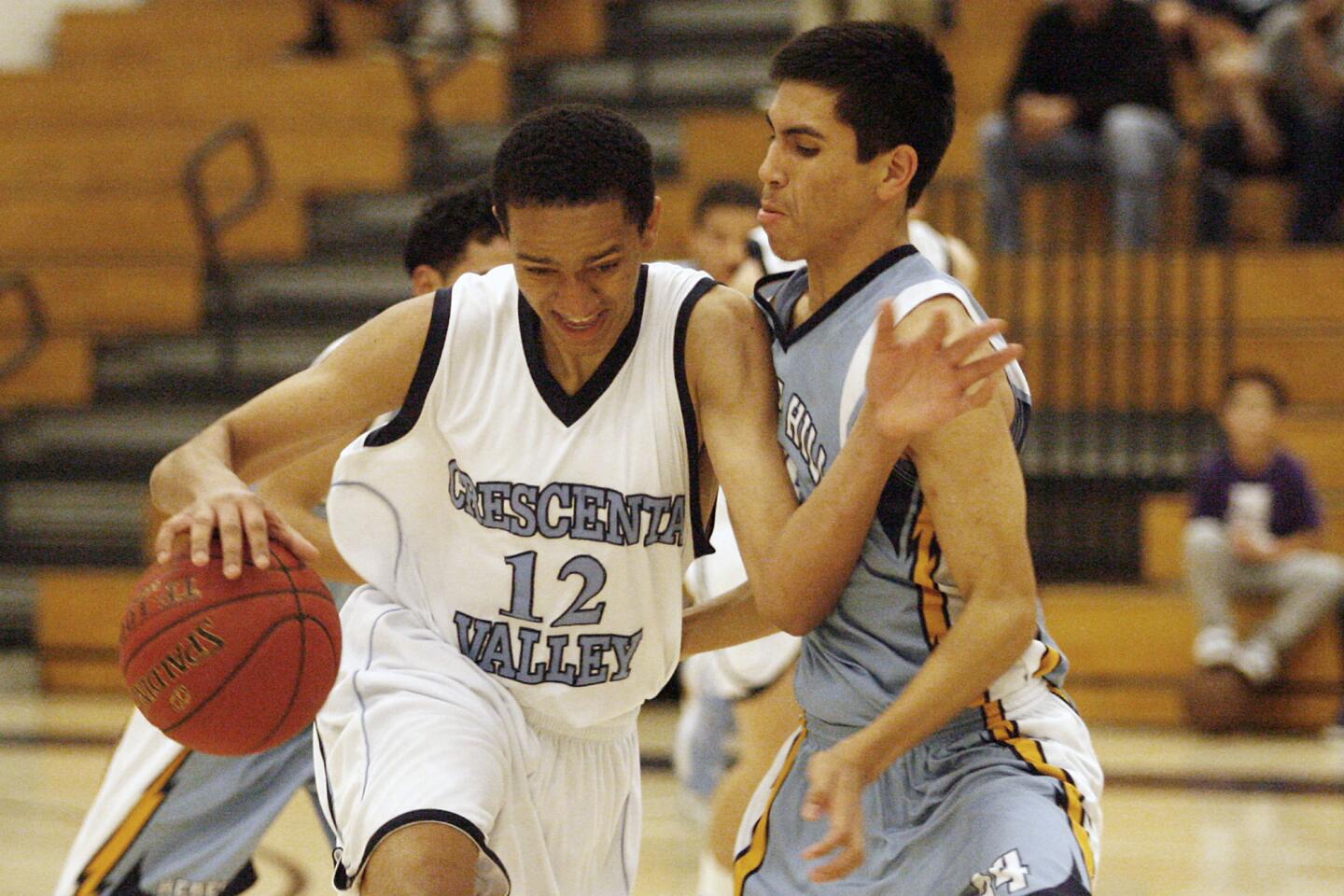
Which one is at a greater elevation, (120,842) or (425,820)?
(425,820)

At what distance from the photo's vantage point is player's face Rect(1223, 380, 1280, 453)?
7512mm

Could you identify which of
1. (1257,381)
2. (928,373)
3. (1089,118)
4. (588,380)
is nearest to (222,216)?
(1089,118)

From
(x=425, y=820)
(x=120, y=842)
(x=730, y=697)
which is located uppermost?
(x=425, y=820)

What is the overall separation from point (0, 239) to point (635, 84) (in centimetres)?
382

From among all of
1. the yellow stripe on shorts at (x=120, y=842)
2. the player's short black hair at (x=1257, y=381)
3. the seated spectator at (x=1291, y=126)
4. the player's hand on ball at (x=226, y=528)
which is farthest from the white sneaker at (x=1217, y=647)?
the player's hand on ball at (x=226, y=528)

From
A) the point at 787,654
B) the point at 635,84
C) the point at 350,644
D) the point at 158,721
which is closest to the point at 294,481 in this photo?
the point at 350,644

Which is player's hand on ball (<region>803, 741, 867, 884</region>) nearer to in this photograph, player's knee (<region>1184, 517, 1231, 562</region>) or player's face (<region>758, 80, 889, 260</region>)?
player's face (<region>758, 80, 889, 260</region>)

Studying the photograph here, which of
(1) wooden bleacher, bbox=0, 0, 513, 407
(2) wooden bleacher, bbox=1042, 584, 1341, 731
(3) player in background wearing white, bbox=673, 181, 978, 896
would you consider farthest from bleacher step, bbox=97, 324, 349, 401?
(3) player in background wearing white, bbox=673, 181, 978, 896

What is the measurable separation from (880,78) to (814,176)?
18 cm

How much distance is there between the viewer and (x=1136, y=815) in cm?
607

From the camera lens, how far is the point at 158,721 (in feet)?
9.49

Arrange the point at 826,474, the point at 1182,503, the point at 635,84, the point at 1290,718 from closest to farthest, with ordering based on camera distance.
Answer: the point at 826,474, the point at 1290,718, the point at 1182,503, the point at 635,84

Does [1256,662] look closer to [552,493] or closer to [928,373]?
[552,493]

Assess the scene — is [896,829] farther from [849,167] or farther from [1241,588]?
[1241,588]
